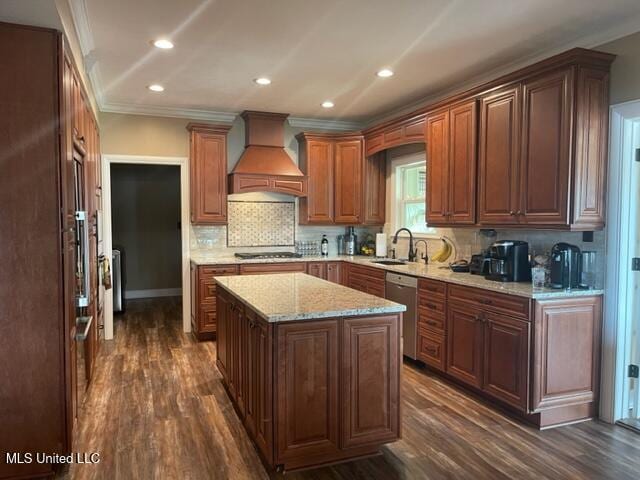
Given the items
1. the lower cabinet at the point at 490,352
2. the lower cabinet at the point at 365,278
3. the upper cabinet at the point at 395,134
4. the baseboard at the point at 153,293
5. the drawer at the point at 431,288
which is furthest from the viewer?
the baseboard at the point at 153,293

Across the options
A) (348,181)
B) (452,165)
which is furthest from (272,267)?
(452,165)

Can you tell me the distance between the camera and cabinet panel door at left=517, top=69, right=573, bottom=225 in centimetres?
305

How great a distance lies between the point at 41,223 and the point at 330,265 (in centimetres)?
360

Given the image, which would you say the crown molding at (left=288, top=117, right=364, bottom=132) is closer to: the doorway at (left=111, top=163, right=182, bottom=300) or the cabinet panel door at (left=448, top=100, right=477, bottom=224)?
the cabinet panel door at (left=448, top=100, right=477, bottom=224)

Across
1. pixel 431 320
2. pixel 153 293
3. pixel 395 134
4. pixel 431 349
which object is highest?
pixel 395 134

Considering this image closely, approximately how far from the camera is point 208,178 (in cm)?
541

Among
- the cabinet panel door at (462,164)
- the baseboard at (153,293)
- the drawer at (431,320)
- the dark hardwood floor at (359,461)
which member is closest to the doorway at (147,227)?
the baseboard at (153,293)

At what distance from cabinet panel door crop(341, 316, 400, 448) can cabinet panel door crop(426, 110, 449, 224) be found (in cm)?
191

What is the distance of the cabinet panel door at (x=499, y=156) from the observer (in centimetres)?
343

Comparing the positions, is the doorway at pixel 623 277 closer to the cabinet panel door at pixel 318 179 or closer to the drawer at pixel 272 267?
the drawer at pixel 272 267

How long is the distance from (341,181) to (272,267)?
1435 mm

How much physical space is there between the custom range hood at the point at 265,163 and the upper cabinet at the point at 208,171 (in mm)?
180

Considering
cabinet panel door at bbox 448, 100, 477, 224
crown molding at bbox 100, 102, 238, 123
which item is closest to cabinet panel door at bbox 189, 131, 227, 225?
crown molding at bbox 100, 102, 238, 123

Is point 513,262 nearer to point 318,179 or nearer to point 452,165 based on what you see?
point 452,165
